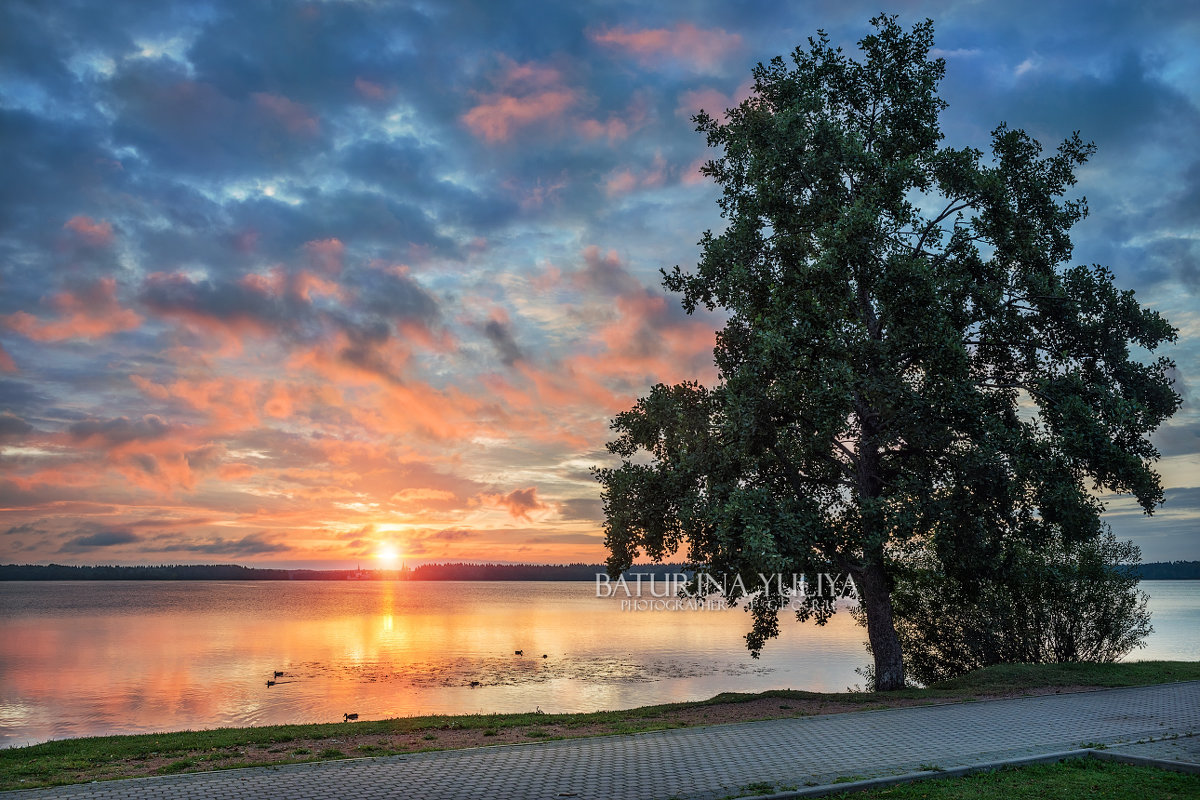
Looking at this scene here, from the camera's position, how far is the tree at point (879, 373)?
18703 mm

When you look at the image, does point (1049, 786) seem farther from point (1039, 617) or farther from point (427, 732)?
point (1039, 617)

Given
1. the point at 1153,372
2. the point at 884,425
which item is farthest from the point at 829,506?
the point at 1153,372

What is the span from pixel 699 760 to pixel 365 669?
35674mm

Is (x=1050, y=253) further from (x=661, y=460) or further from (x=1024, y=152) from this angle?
(x=661, y=460)

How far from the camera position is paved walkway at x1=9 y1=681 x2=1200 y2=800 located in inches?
396

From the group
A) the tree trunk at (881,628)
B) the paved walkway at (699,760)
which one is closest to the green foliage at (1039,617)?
the tree trunk at (881,628)

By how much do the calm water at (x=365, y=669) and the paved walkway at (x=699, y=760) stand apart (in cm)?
1574

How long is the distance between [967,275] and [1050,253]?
2.96m

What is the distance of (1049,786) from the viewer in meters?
9.91

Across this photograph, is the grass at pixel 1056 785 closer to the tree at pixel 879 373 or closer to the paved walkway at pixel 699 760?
the paved walkway at pixel 699 760

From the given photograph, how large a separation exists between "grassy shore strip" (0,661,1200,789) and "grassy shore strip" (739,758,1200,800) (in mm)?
5717

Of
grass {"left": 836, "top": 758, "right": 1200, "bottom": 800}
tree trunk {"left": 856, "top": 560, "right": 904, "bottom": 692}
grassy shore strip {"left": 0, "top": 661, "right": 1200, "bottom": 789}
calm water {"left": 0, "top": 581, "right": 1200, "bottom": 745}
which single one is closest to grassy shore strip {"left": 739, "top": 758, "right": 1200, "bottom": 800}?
grass {"left": 836, "top": 758, "right": 1200, "bottom": 800}

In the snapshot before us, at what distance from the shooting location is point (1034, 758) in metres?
11.2

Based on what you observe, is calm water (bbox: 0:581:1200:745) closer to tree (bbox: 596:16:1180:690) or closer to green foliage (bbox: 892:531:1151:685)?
green foliage (bbox: 892:531:1151:685)
